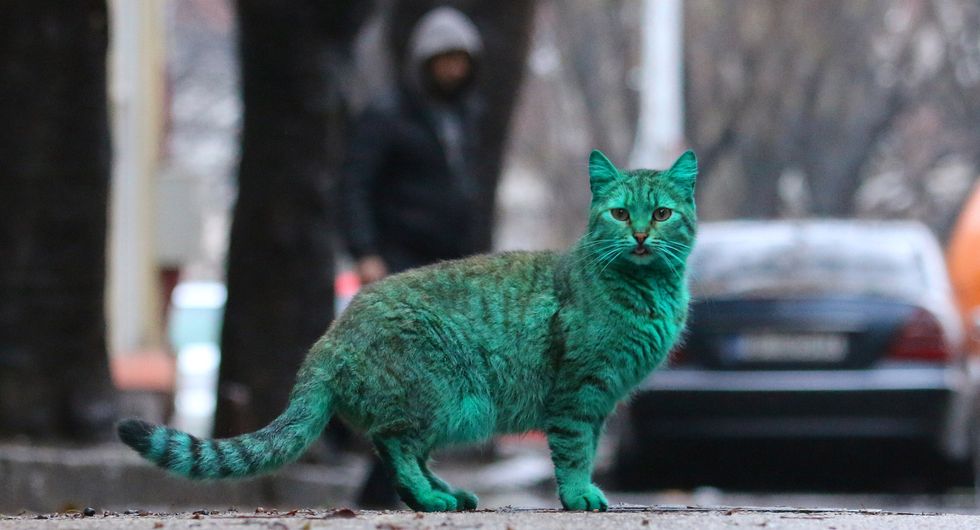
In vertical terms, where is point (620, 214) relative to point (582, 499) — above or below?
above

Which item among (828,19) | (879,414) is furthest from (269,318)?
(828,19)

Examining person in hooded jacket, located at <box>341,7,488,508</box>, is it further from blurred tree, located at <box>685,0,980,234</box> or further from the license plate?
blurred tree, located at <box>685,0,980,234</box>

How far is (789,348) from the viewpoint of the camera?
34.0 ft

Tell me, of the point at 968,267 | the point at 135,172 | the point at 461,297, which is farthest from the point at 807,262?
the point at 135,172

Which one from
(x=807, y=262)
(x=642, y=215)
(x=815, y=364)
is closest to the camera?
(x=642, y=215)

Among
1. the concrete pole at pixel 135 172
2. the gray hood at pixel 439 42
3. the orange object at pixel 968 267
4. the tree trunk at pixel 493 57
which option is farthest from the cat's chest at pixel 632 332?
the concrete pole at pixel 135 172

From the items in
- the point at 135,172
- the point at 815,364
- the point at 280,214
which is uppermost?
the point at 280,214

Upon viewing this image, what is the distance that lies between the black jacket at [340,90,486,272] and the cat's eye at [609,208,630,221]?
3.96 meters

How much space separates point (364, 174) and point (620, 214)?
13.3ft

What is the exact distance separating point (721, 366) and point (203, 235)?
13.1 meters

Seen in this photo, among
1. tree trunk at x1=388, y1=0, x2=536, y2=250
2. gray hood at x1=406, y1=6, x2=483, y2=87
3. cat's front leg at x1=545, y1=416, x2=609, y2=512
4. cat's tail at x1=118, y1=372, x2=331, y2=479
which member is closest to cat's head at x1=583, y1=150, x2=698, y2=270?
cat's front leg at x1=545, y1=416, x2=609, y2=512

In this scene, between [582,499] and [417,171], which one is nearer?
[582,499]

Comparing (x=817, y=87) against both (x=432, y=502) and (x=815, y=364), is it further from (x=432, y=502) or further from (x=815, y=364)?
(x=432, y=502)

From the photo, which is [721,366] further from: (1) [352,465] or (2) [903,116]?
(2) [903,116]
